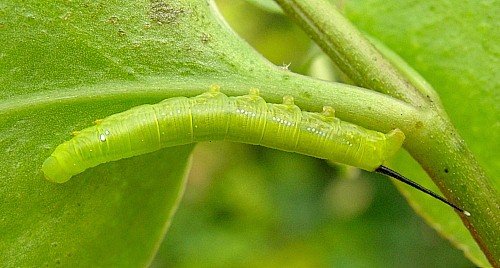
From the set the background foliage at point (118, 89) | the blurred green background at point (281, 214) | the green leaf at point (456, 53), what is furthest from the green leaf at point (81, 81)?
the blurred green background at point (281, 214)

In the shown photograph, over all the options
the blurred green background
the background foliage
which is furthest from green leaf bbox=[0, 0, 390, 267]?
the blurred green background

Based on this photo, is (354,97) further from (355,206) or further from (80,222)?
(355,206)

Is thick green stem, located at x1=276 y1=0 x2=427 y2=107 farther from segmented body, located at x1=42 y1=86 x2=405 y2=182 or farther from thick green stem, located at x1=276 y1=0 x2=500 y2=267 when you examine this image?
segmented body, located at x1=42 y1=86 x2=405 y2=182

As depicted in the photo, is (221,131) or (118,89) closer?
(118,89)

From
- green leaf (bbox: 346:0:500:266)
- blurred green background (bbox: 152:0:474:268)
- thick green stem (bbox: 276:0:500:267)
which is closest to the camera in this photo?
thick green stem (bbox: 276:0:500:267)

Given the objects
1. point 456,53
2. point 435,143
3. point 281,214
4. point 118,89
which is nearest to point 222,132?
point 118,89

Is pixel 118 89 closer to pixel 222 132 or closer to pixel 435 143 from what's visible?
pixel 222 132
